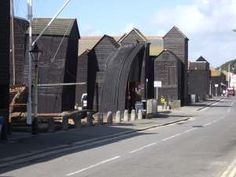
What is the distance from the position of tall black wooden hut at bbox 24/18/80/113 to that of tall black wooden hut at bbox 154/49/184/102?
123ft

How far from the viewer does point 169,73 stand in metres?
92.6

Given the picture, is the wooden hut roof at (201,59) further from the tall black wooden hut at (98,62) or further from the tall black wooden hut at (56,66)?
the tall black wooden hut at (56,66)

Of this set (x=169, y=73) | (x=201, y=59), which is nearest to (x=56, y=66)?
(x=169, y=73)

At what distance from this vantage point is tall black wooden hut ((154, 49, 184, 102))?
9206 cm

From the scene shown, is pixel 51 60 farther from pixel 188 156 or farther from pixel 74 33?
pixel 188 156

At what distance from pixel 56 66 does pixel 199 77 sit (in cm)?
10456

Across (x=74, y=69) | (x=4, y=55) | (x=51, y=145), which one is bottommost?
(x=51, y=145)

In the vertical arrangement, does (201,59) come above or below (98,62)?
above

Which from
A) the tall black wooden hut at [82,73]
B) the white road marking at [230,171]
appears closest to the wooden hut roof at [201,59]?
the tall black wooden hut at [82,73]

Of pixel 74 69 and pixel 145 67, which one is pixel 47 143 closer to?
pixel 74 69

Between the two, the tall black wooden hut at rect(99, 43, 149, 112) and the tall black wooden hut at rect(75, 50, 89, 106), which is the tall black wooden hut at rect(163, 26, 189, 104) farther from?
the tall black wooden hut at rect(99, 43, 149, 112)

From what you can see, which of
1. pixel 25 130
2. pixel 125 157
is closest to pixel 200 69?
pixel 25 130

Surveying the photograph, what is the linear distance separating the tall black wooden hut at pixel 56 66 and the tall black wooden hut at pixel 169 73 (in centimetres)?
3740

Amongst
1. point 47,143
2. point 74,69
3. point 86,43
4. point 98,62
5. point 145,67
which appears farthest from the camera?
point 86,43
